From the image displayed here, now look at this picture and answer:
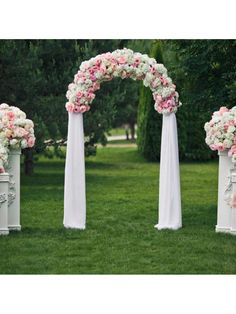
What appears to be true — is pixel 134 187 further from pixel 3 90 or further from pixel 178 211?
pixel 178 211

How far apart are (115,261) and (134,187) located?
7485 millimetres

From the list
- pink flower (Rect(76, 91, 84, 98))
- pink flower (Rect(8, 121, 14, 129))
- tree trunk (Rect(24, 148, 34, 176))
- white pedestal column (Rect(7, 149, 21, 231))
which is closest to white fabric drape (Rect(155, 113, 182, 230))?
pink flower (Rect(76, 91, 84, 98))

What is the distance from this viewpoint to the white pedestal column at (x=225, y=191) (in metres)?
10.3

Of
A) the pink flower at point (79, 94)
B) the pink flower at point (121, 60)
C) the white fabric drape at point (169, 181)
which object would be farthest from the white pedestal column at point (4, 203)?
the pink flower at point (121, 60)

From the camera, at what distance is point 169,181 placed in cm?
1077

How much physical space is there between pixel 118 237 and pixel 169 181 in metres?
1.19

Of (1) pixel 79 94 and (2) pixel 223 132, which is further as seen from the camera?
(1) pixel 79 94

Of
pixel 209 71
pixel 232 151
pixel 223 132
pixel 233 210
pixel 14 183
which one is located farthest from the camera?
pixel 209 71

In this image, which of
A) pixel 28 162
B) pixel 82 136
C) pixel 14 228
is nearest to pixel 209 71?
pixel 82 136

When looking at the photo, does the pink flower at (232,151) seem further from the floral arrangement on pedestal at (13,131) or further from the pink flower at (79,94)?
the floral arrangement on pedestal at (13,131)

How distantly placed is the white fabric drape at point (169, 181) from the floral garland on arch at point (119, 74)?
31cm

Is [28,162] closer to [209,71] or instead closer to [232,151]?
[209,71]

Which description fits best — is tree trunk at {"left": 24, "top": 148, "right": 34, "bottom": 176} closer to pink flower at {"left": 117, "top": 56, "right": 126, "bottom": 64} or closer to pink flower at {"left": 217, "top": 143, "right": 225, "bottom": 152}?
pink flower at {"left": 117, "top": 56, "right": 126, "bottom": 64}

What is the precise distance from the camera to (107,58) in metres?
10.8
